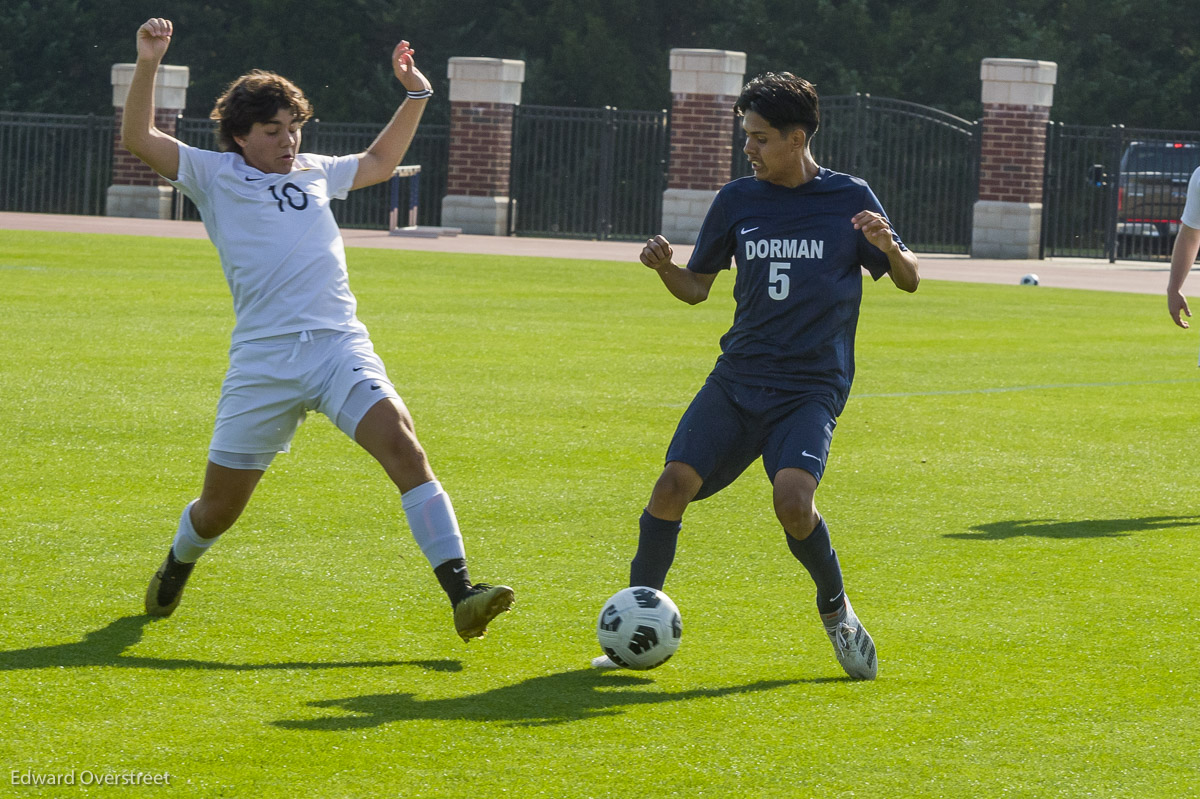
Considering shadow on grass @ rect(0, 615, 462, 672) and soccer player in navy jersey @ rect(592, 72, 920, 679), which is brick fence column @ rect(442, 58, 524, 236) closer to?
soccer player in navy jersey @ rect(592, 72, 920, 679)

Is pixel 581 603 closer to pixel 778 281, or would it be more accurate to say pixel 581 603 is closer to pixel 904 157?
pixel 778 281

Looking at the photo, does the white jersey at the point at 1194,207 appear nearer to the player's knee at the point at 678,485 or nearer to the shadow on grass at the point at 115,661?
the player's knee at the point at 678,485

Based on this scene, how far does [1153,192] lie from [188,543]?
1077 inches

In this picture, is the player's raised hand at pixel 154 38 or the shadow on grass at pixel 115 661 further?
the player's raised hand at pixel 154 38

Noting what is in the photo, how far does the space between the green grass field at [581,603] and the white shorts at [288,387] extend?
0.65m

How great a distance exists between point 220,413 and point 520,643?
3.92ft

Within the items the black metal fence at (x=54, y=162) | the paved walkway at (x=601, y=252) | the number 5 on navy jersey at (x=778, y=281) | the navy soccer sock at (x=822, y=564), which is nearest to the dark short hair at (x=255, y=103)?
the number 5 on navy jersey at (x=778, y=281)

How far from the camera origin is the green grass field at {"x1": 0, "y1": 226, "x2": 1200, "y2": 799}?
432cm

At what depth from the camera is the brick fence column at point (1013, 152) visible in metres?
29.7

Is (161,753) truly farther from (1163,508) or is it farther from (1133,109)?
(1133,109)

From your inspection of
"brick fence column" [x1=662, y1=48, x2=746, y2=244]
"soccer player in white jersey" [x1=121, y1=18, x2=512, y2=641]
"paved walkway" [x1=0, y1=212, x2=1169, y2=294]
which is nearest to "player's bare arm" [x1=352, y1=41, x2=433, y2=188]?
"soccer player in white jersey" [x1=121, y1=18, x2=512, y2=641]

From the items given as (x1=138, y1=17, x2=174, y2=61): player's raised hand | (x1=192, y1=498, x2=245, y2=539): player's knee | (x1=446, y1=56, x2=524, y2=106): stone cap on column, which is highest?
(x1=446, y1=56, x2=524, y2=106): stone cap on column

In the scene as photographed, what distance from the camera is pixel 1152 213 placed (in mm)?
30438

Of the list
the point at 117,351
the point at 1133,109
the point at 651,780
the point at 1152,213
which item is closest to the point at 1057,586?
the point at 651,780
